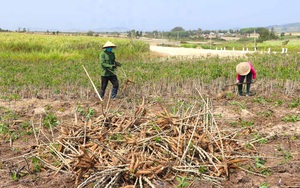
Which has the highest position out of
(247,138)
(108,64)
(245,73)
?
(108,64)

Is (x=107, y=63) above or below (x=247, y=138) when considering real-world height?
above

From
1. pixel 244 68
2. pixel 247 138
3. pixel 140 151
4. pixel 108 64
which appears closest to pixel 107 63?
pixel 108 64

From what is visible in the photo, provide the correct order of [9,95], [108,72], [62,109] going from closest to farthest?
[62,109]
[108,72]
[9,95]

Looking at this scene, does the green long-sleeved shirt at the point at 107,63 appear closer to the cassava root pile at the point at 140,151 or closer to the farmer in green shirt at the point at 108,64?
the farmer in green shirt at the point at 108,64

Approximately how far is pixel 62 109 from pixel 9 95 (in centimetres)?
206

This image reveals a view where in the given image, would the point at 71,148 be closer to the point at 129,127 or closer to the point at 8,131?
the point at 129,127

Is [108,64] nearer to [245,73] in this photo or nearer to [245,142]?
[245,73]

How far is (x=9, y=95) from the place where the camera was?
8758 mm

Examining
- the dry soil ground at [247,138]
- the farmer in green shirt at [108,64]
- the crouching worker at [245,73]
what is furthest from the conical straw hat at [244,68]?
the farmer in green shirt at [108,64]

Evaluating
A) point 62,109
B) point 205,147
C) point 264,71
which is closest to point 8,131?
point 62,109

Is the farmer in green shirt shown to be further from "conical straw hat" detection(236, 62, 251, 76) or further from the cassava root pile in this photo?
the cassava root pile

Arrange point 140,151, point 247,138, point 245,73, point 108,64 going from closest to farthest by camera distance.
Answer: point 140,151 → point 247,138 → point 108,64 → point 245,73

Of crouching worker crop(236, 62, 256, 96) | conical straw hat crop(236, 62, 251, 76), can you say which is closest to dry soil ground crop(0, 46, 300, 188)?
crouching worker crop(236, 62, 256, 96)

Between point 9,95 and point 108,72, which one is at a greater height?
point 108,72
